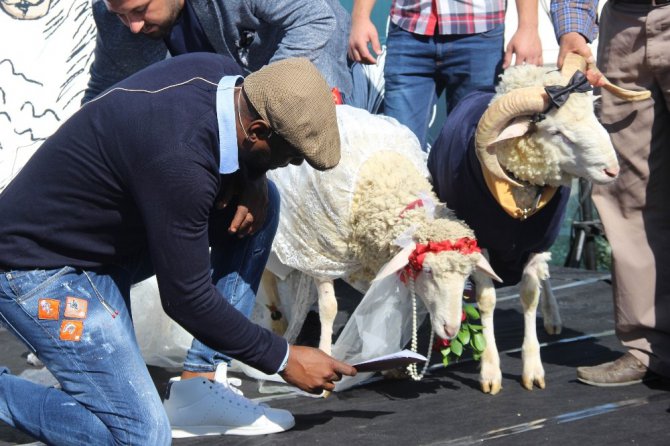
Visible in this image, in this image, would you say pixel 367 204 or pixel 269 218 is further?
pixel 367 204

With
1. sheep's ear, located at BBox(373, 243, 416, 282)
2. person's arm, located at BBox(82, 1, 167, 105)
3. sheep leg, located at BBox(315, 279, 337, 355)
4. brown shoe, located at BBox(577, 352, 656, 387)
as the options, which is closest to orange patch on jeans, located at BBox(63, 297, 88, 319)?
sheep's ear, located at BBox(373, 243, 416, 282)

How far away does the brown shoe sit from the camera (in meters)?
3.64

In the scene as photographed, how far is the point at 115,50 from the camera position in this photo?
3824 millimetres

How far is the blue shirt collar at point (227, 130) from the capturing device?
8.04 feet

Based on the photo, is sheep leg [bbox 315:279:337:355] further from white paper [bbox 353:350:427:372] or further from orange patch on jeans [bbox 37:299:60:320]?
orange patch on jeans [bbox 37:299:60:320]

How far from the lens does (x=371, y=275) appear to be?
13.2 ft

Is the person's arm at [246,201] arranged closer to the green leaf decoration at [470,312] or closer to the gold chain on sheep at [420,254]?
the gold chain on sheep at [420,254]

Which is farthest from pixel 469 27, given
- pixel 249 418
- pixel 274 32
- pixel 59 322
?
pixel 59 322

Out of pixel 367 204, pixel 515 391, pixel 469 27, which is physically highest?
pixel 469 27

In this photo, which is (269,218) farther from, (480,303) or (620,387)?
(620,387)

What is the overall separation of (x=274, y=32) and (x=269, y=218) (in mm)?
884

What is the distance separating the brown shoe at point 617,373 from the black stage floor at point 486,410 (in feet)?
0.11

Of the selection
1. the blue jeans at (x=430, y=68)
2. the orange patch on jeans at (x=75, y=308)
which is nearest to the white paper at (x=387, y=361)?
the orange patch on jeans at (x=75, y=308)

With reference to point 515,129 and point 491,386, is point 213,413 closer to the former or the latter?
point 491,386
